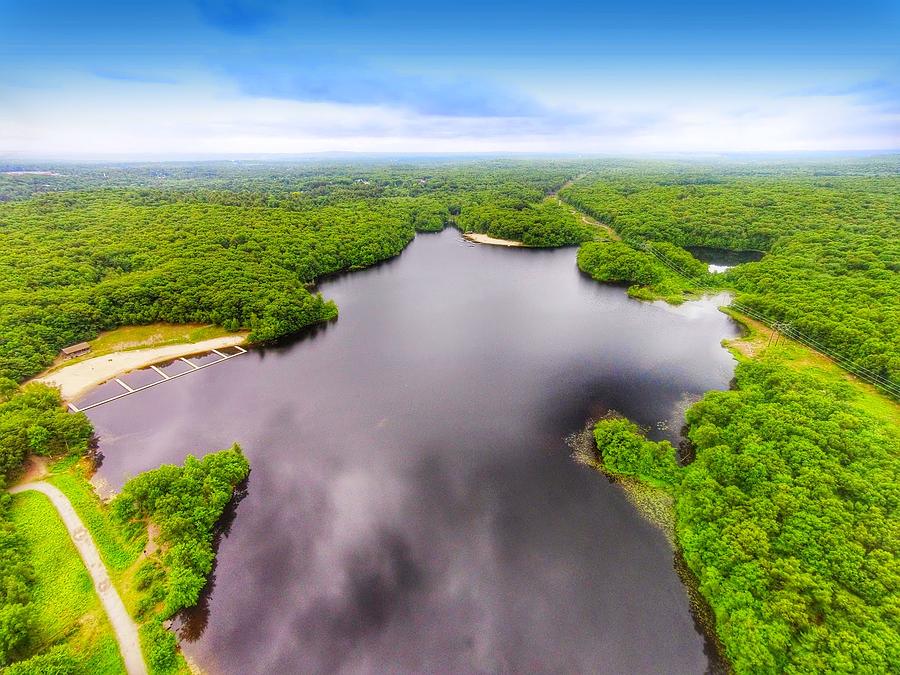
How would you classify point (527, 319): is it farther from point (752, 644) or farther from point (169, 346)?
point (169, 346)

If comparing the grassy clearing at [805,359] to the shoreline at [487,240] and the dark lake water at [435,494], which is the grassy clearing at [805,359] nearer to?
the dark lake water at [435,494]

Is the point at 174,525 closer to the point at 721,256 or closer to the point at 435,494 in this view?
the point at 435,494

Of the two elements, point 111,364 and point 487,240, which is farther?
point 487,240

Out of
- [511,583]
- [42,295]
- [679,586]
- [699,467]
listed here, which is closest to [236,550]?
[511,583]

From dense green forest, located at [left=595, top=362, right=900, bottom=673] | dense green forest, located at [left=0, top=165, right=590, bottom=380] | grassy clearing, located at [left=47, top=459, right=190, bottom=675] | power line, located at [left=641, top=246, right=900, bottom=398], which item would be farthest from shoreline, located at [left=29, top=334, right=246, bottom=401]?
power line, located at [left=641, top=246, right=900, bottom=398]

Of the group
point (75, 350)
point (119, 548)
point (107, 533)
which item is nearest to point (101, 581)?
point (119, 548)

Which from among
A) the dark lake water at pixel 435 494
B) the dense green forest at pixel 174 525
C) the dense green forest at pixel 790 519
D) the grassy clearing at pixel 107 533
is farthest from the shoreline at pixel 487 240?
the grassy clearing at pixel 107 533

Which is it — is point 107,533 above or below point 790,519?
below
